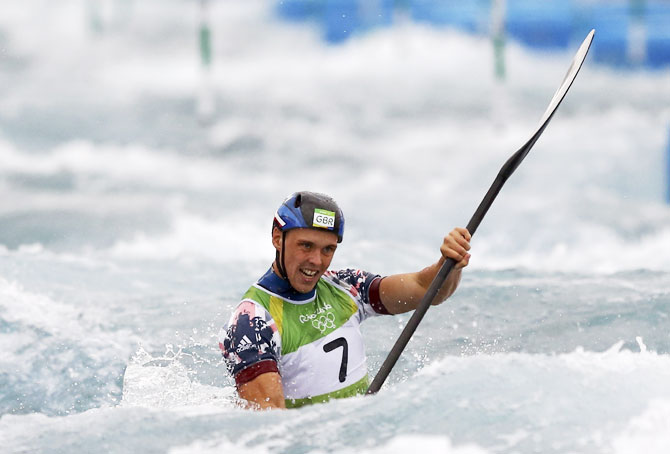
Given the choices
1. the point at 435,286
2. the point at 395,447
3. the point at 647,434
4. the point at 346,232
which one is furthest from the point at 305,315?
the point at 346,232

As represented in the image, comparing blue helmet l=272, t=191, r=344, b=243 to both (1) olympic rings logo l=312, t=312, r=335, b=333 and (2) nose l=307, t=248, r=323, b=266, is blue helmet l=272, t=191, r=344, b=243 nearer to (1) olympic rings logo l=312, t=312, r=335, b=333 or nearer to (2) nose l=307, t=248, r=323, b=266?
(2) nose l=307, t=248, r=323, b=266

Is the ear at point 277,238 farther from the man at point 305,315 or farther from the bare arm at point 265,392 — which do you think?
the bare arm at point 265,392

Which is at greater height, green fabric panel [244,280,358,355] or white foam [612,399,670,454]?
green fabric panel [244,280,358,355]

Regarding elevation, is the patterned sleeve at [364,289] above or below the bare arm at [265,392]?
above

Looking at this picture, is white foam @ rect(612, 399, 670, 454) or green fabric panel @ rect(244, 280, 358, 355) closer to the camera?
white foam @ rect(612, 399, 670, 454)

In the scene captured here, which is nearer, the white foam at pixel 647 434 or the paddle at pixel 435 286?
the white foam at pixel 647 434

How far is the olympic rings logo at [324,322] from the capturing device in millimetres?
4406

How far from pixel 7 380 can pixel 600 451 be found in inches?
149

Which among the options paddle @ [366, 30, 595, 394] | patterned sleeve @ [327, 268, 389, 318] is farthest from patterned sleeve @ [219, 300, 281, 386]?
patterned sleeve @ [327, 268, 389, 318]

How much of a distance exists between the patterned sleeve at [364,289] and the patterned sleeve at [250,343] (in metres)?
0.55

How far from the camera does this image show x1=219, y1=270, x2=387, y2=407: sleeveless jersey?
13.7ft

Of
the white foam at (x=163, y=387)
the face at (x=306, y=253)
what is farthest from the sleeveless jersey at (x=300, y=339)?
the white foam at (x=163, y=387)

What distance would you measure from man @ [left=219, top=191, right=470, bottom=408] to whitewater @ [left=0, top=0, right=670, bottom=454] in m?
0.19

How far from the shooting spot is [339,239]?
4355mm
